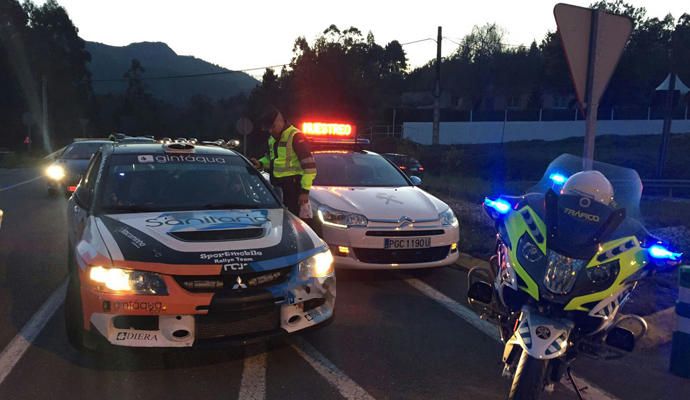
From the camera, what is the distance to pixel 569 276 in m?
2.87

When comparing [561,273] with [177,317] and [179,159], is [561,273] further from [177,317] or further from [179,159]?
[179,159]

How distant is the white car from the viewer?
6.13 metres

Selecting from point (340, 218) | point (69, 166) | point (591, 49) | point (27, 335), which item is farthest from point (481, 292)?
point (69, 166)

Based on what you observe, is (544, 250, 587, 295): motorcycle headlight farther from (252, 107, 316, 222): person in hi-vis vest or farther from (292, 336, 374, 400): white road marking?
(252, 107, 316, 222): person in hi-vis vest

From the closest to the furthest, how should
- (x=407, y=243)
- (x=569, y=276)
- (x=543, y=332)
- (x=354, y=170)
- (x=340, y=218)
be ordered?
(x=543, y=332) → (x=569, y=276) → (x=407, y=243) → (x=340, y=218) → (x=354, y=170)

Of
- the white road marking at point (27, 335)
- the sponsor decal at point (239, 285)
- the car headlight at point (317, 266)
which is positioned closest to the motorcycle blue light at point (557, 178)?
the car headlight at point (317, 266)

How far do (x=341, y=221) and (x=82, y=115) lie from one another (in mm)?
59527

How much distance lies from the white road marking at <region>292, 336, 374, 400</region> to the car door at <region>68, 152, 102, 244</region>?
1.87 metres

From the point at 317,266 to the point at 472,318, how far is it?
1.81 m

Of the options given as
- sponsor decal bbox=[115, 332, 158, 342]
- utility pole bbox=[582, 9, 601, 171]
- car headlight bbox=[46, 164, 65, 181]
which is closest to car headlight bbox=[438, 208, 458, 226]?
utility pole bbox=[582, 9, 601, 171]

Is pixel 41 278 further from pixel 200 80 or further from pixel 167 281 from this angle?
pixel 200 80

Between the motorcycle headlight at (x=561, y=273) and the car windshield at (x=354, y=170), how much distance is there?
4.64m

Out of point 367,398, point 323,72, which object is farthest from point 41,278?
point 323,72

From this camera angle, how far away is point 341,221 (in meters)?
6.30
